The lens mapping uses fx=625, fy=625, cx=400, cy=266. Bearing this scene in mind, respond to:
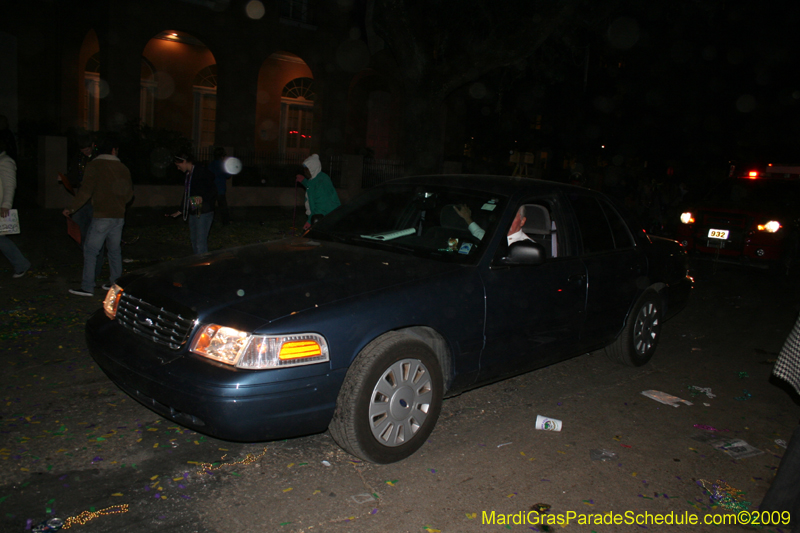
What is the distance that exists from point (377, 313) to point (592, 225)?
2.54m

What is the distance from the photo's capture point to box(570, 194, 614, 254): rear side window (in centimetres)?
521

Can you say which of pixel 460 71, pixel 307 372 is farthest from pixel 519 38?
pixel 307 372

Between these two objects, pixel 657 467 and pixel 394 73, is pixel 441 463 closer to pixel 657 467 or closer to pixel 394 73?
pixel 657 467

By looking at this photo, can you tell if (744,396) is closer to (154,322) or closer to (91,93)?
(154,322)

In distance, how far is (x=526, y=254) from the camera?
425cm

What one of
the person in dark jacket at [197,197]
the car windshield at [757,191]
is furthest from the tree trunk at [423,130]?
the person in dark jacket at [197,197]

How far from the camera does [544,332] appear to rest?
15.4ft

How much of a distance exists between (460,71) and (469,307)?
451 inches

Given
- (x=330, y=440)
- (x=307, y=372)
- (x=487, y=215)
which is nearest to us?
(x=307, y=372)

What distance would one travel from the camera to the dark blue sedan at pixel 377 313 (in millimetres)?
3371

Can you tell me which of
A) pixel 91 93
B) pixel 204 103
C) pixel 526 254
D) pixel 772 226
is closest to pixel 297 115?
pixel 204 103

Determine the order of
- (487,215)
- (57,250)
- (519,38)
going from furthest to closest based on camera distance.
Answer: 1. (519,38)
2. (57,250)
3. (487,215)

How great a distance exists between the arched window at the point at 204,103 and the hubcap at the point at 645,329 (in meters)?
20.6

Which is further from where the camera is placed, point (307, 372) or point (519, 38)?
point (519, 38)
